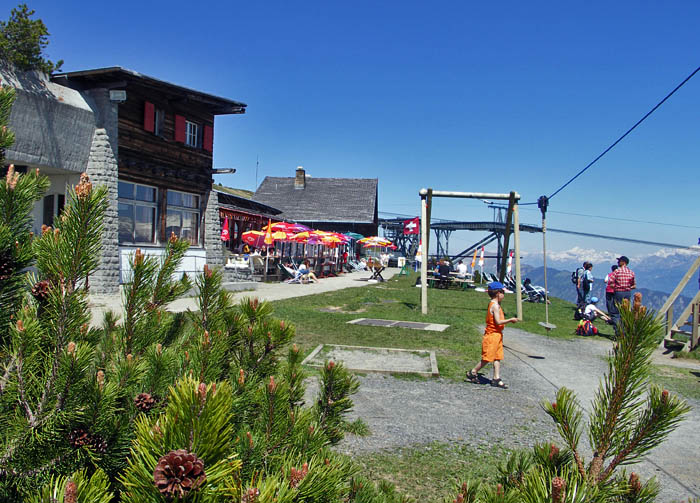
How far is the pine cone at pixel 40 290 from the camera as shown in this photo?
4.86 feet

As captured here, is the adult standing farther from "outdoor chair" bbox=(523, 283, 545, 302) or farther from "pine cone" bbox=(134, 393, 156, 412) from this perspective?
"pine cone" bbox=(134, 393, 156, 412)

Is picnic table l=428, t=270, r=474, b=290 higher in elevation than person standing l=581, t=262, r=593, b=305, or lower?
lower

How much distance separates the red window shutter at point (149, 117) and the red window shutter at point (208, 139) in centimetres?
302

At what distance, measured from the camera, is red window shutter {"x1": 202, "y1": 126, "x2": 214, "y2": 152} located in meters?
19.9

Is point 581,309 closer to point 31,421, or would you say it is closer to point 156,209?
point 156,209

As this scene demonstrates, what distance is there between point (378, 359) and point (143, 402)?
6760 millimetres

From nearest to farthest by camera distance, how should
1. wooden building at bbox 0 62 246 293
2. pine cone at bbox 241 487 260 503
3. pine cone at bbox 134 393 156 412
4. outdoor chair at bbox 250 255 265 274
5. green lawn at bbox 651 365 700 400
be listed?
1. pine cone at bbox 241 487 260 503
2. pine cone at bbox 134 393 156 412
3. green lawn at bbox 651 365 700 400
4. wooden building at bbox 0 62 246 293
5. outdoor chair at bbox 250 255 265 274

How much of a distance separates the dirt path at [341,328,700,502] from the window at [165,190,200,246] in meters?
13.2

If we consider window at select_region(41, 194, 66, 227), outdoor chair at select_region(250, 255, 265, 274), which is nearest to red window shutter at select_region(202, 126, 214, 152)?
window at select_region(41, 194, 66, 227)

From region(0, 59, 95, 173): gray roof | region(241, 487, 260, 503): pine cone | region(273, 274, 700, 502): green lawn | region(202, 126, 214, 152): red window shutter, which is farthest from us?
region(202, 126, 214, 152): red window shutter

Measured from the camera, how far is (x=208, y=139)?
19984mm

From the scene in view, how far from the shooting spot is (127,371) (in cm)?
162

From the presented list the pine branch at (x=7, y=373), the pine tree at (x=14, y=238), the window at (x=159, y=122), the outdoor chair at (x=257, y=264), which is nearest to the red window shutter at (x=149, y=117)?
the window at (x=159, y=122)

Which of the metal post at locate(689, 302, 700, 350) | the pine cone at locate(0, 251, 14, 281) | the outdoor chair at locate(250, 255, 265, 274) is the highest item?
the pine cone at locate(0, 251, 14, 281)
